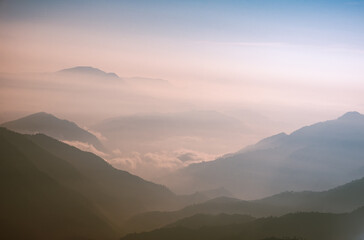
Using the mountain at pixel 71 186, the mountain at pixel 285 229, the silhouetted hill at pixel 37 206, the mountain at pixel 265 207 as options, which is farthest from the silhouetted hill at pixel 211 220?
the mountain at pixel 71 186

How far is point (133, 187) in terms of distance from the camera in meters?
119

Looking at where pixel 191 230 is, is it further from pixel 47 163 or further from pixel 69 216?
pixel 47 163

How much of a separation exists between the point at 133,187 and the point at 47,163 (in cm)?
3225

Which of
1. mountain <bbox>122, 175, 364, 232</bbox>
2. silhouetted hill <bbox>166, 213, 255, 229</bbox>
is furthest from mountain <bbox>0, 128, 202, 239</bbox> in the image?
silhouetted hill <bbox>166, 213, 255, 229</bbox>

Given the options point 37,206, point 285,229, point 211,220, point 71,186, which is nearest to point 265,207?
point 211,220

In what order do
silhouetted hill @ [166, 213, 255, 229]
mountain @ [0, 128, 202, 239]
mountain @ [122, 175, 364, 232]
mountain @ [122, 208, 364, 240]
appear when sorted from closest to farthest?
mountain @ [122, 208, 364, 240] → silhouetted hill @ [166, 213, 255, 229] → mountain @ [0, 128, 202, 239] → mountain @ [122, 175, 364, 232]

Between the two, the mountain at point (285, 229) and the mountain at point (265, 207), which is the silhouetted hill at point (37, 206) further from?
the mountain at point (285, 229)

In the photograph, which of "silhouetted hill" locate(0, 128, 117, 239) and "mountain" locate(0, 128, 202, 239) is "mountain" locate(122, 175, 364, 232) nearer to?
"mountain" locate(0, 128, 202, 239)

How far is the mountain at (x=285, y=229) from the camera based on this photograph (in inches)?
2504

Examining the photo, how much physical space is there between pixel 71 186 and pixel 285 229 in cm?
5961

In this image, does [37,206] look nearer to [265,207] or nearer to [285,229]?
[285,229]

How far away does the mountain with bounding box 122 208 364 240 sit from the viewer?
63594 mm

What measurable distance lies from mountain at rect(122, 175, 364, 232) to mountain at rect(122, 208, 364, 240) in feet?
55.7

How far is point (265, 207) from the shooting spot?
94312 millimetres
